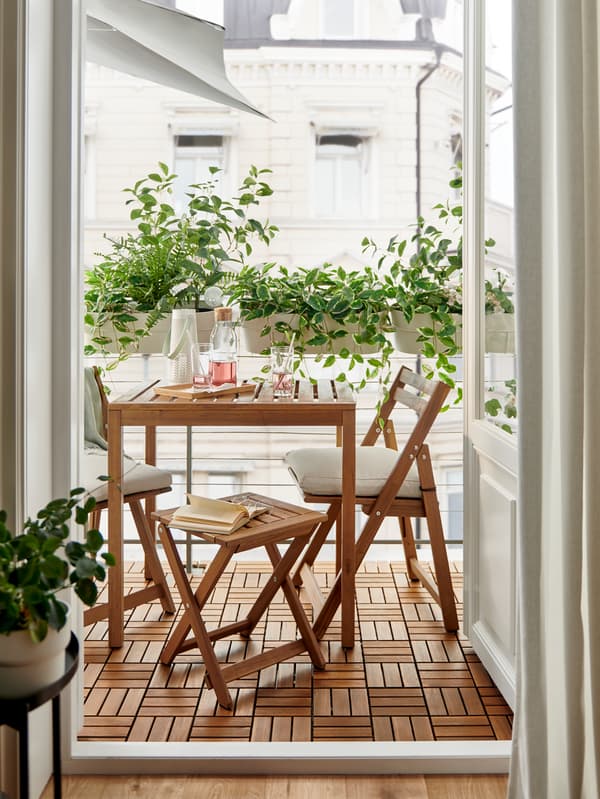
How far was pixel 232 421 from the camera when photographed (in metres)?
2.52

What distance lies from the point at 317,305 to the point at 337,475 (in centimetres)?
76

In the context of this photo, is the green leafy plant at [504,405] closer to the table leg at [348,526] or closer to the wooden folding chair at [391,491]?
the wooden folding chair at [391,491]

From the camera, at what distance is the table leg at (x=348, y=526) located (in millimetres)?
2516

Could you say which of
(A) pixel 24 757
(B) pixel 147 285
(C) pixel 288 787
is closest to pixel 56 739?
(A) pixel 24 757

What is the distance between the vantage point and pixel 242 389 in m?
2.72

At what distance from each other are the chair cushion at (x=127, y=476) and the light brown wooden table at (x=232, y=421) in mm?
98

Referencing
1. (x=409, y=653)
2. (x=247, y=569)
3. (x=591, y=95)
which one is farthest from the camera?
(x=247, y=569)

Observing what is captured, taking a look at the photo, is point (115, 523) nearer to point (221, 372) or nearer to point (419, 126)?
point (221, 372)

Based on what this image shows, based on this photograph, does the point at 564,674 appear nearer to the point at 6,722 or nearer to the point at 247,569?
the point at 6,722

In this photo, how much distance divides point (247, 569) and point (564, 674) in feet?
6.72

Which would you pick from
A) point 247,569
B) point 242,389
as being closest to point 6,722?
point 242,389

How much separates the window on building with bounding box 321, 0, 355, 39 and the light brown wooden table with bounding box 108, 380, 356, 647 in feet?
25.0

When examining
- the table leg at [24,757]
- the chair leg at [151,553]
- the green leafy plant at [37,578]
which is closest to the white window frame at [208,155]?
the chair leg at [151,553]

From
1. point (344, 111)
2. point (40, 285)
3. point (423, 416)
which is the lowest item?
point (423, 416)
